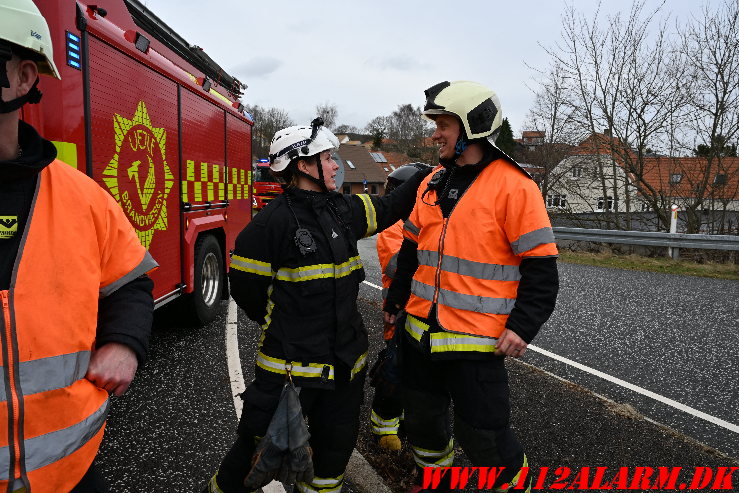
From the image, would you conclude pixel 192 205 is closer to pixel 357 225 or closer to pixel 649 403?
pixel 357 225

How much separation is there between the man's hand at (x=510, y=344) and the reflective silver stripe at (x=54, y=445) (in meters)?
1.52

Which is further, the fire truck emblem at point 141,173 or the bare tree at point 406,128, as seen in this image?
the bare tree at point 406,128

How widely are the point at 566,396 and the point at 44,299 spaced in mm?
3686

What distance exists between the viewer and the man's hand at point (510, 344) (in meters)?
2.12

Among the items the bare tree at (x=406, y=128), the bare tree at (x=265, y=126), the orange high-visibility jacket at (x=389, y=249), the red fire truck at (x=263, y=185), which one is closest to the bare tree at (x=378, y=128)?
the bare tree at (x=406, y=128)

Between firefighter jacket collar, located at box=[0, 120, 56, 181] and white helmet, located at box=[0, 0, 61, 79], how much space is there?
21 centimetres

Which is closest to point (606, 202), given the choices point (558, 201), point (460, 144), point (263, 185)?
point (558, 201)

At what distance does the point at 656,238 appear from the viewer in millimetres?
11445

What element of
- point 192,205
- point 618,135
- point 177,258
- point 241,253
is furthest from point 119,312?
point 618,135

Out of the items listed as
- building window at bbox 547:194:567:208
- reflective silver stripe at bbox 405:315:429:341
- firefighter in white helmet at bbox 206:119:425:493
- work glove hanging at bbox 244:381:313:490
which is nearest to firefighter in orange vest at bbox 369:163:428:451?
reflective silver stripe at bbox 405:315:429:341

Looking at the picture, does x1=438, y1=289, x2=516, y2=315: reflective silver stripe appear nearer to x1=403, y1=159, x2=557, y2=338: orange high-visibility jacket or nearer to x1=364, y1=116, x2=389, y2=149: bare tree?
x1=403, y1=159, x2=557, y2=338: orange high-visibility jacket

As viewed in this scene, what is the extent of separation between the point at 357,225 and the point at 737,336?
17.2 feet

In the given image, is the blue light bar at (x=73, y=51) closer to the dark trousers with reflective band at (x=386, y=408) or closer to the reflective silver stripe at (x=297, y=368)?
the reflective silver stripe at (x=297, y=368)

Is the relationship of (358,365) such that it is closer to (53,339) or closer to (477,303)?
(477,303)
